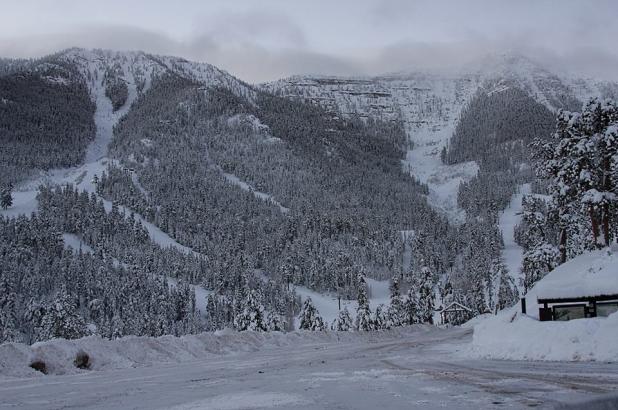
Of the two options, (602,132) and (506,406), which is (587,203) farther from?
(506,406)

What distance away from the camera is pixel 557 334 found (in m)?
15.9

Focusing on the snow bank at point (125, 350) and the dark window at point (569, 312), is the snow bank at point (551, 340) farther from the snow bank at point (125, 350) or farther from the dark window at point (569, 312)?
the snow bank at point (125, 350)

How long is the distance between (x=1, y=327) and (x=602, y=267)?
100 meters

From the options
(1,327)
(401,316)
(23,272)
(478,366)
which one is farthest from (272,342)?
(23,272)

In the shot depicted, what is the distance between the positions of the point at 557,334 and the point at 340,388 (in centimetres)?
700

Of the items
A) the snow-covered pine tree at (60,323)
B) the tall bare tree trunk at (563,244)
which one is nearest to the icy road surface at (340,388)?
the tall bare tree trunk at (563,244)

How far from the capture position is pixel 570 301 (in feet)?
67.9

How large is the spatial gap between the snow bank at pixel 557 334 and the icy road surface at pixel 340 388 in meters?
0.99

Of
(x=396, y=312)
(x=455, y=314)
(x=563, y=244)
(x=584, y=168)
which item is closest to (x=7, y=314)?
(x=396, y=312)

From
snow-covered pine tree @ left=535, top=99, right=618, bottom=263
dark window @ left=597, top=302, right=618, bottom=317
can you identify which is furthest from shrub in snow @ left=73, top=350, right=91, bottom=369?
snow-covered pine tree @ left=535, top=99, right=618, bottom=263

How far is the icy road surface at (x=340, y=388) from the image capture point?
9.85 meters

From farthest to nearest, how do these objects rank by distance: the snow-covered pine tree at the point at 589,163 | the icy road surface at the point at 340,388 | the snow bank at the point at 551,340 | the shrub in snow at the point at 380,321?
the shrub in snow at the point at 380,321
the snow-covered pine tree at the point at 589,163
the snow bank at the point at 551,340
the icy road surface at the point at 340,388

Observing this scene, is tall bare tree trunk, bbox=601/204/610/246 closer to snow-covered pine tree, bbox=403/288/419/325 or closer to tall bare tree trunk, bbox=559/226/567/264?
tall bare tree trunk, bbox=559/226/567/264

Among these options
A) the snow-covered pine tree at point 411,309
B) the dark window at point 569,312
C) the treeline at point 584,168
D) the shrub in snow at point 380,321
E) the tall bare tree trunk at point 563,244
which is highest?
the treeline at point 584,168
